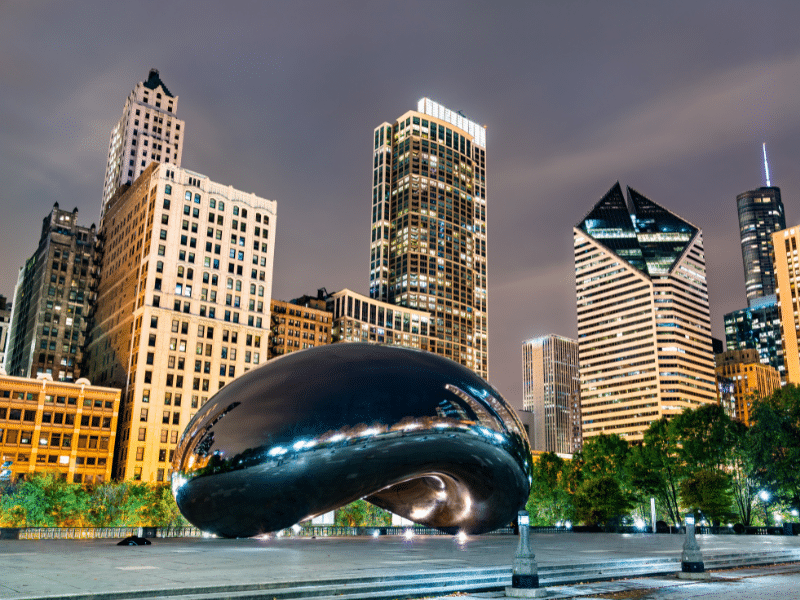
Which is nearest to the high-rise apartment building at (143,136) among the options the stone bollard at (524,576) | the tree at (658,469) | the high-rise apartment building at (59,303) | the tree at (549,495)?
the high-rise apartment building at (59,303)

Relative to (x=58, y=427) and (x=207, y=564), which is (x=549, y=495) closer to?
(x=207, y=564)

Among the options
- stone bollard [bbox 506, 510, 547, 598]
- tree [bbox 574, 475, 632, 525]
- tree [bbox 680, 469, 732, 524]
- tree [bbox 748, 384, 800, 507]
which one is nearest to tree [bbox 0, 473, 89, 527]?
tree [bbox 574, 475, 632, 525]

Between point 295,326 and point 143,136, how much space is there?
204 ft

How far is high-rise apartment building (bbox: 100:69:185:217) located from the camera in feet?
559

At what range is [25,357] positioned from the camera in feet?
468

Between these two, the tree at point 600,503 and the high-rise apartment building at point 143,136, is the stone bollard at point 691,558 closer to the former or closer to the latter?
the tree at point 600,503

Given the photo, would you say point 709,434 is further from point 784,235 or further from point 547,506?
point 784,235

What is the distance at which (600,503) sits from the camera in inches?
2409

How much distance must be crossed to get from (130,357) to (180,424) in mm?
14459

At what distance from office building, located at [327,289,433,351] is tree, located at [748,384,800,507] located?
122881 millimetres

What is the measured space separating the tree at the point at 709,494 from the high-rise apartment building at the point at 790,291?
11367 cm

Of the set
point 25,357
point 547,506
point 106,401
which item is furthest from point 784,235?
point 25,357

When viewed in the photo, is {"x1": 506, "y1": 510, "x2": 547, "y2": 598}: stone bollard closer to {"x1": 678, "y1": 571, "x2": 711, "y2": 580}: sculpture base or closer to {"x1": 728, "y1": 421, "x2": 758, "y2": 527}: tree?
{"x1": 678, "y1": 571, "x2": 711, "y2": 580}: sculpture base

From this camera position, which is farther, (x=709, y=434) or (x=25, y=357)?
(x=25, y=357)
